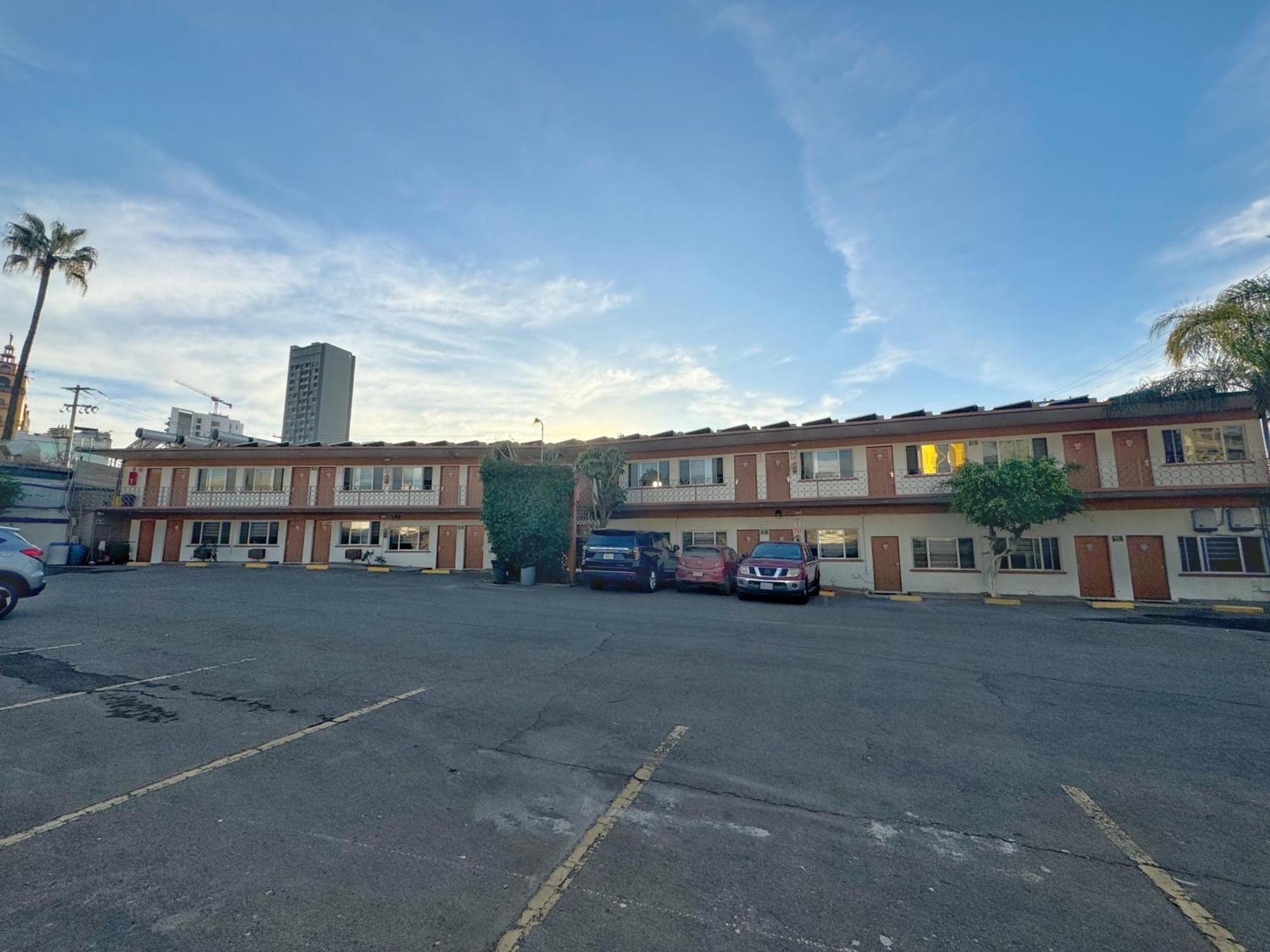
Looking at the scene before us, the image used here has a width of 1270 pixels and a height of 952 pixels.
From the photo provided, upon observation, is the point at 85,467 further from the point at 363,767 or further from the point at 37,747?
the point at 363,767

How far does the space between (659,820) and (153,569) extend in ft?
103

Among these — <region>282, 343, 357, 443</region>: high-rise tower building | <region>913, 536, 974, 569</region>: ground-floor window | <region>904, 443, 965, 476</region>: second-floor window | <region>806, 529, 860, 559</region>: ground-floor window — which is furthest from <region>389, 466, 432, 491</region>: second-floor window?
<region>282, 343, 357, 443</region>: high-rise tower building

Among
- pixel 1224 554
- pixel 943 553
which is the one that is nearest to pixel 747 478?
pixel 943 553

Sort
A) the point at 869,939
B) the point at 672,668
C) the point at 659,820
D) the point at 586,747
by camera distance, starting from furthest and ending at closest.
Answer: the point at 672,668 → the point at 586,747 → the point at 659,820 → the point at 869,939

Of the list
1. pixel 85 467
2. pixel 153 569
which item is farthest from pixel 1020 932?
pixel 85 467

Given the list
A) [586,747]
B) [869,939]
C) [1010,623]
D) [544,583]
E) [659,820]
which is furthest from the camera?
[544,583]

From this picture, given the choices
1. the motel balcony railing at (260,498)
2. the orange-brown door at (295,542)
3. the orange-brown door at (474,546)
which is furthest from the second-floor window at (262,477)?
the orange-brown door at (474,546)

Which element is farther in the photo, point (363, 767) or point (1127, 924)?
point (363, 767)

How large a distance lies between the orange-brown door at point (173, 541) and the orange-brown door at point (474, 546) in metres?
16.1

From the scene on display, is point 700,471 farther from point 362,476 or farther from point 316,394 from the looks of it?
point 316,394

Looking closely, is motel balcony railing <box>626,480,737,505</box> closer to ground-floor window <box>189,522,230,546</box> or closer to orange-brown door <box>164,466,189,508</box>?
ground-floor window <box>189,522,230,546</box>

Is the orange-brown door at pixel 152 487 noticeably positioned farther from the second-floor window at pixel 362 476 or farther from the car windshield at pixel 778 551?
the car windshield at pixel 778 551

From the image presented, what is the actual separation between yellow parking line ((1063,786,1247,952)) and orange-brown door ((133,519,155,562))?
4015 cm

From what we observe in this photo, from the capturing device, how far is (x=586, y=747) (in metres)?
5.24
